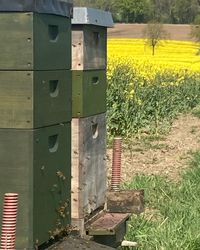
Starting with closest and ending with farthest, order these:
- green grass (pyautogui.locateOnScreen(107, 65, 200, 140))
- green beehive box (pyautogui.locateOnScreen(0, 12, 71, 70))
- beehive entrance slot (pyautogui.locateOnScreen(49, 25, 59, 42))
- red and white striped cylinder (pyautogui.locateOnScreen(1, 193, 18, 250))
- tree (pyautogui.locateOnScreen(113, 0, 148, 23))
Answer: red and white striped cylinder (pyautogui.locateOnScreen(1, 193, 18, 250)), green beehive box (pyautogui.locateOnScreen(0, 12, 71, 70)), beehive entrance slot (pyautogui.locateOnScreen(49, 25, 59, 42)), green grass (pyautogui.locateOnScreen(107, 65, 200, 140)), tree (pyautogui.locateOnScreen(113, 0, 148, 23))

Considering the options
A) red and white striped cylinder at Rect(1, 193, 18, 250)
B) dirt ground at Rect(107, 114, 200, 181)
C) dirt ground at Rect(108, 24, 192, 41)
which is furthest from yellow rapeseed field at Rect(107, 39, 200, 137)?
dirt ground at Rect(108, 24, 192, 41)

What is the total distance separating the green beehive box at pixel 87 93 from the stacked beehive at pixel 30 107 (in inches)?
20.0

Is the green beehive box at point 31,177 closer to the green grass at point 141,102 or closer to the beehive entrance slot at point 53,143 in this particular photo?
the beehive entrance slot at point 53,143

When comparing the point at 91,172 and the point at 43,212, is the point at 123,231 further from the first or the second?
the point at 43,212

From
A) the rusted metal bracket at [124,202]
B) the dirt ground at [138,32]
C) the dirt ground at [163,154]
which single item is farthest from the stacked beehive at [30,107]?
the dirt ground at [138,32]

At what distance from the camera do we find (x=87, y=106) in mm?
4238

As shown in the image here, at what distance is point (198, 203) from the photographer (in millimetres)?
6184

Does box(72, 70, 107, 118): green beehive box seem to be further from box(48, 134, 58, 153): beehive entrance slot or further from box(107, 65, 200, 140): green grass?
box(107, 65, 200, 140): green grass

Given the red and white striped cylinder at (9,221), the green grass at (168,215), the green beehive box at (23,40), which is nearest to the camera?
the red and white striped cylinder at (9,221)

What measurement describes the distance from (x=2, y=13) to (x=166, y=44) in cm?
4404

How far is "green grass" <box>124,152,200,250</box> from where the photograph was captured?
5.09 m

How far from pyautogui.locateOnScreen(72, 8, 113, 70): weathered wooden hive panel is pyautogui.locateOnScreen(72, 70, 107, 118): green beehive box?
1.9 inches

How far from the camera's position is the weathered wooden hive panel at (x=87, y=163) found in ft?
13.7

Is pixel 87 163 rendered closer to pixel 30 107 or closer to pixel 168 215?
pixel 30 107
